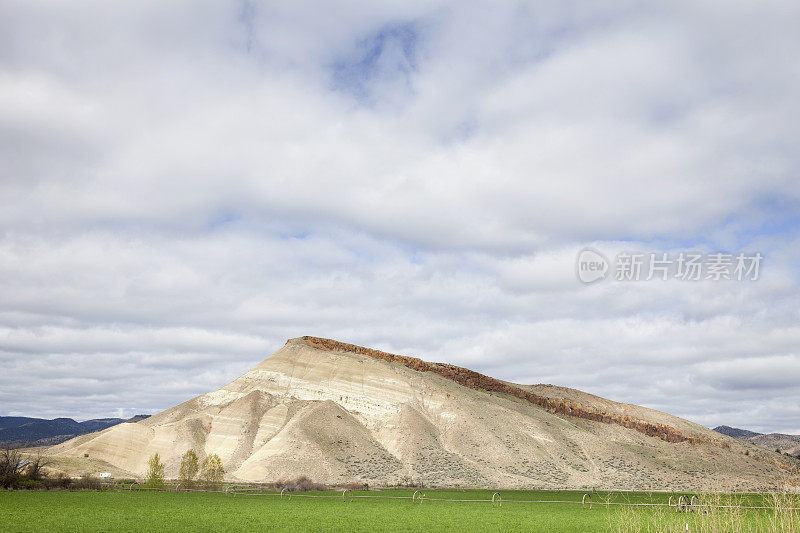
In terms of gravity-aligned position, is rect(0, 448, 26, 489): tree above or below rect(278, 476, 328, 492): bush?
above

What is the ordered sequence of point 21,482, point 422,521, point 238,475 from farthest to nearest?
point 238,475 < point 21,482 < point 422,521

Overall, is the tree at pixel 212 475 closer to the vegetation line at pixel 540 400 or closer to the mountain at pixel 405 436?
the mountain at pixel 405 436

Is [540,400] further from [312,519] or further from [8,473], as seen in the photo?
[312,519]

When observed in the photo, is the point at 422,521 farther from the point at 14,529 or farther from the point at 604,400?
the point at 604,400

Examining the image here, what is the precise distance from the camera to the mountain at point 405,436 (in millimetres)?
110500

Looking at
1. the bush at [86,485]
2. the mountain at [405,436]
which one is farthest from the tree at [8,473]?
the mountain at [405,436]

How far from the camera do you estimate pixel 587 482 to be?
373 feet

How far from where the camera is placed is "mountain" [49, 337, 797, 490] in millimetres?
110500

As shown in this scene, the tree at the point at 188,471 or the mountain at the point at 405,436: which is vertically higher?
the mountain at the point at 405,436

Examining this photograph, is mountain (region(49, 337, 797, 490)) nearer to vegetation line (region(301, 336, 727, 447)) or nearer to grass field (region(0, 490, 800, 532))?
vegetation line (region(301, 336, 727, 447))

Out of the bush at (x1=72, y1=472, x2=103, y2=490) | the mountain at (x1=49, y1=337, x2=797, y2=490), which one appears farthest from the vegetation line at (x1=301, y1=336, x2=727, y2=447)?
the bush at (x1=72, y1=472, x2=103, y2=490)

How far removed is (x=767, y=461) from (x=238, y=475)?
12549 cm

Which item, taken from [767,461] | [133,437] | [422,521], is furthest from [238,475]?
[767,461]

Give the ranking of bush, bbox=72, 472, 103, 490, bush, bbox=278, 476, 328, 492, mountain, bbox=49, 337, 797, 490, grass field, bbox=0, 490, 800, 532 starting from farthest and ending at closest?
mountain, bbox=49, 337, 797, 490 < bush, bbox=278, 476, 328, 492 < bush, bbox=72, 472, 103, 490 < grass field, bbox=0, 490, 800, 532
